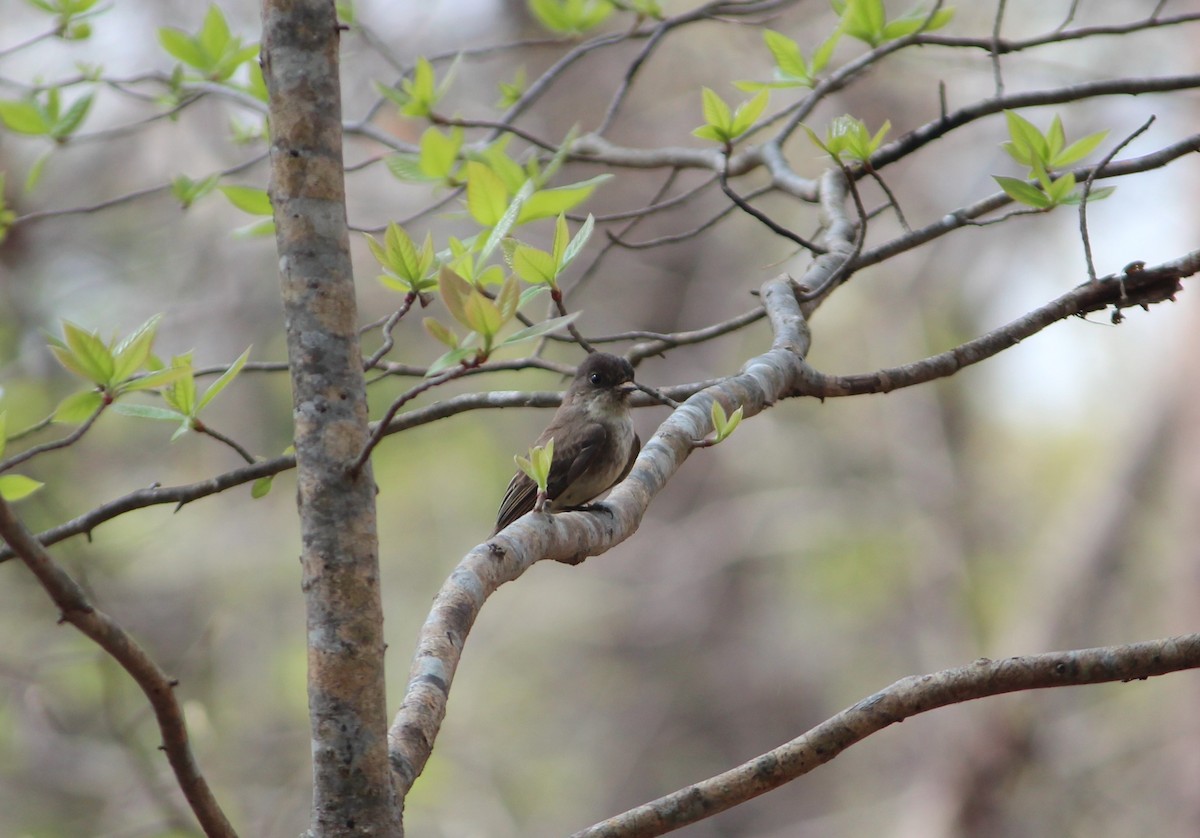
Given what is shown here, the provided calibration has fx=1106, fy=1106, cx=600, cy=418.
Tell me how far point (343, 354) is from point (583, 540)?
0.84m

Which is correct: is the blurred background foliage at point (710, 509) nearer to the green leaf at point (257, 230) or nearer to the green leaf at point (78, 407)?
the green leaf at point (257, 230)

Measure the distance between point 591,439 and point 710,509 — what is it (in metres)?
5.48

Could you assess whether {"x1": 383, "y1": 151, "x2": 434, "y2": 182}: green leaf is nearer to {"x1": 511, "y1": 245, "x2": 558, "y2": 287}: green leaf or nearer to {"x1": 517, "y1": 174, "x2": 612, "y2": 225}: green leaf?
{"x1": 517, "y1": 174, "x2": 612, "y2": 225}: green leaf

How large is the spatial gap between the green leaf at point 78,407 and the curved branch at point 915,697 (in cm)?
137

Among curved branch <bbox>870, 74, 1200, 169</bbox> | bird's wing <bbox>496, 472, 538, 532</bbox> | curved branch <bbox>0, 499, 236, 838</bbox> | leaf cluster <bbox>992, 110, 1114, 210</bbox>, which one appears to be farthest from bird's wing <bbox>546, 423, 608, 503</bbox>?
curved branch <bbox>0, 499, 236, 838</bbox>

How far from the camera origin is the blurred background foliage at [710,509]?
8.38 metres

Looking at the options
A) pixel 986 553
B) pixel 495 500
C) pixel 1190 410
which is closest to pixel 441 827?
pixel 495 500

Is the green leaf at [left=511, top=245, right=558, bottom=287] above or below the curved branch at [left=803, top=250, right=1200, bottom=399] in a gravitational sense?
above

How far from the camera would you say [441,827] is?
346 inches

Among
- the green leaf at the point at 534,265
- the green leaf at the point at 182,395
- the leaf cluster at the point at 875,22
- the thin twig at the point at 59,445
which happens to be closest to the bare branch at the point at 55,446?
the thin twig at the point at 59,445

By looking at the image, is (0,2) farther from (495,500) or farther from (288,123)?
(288,123)

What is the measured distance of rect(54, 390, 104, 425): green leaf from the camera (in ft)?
7.73

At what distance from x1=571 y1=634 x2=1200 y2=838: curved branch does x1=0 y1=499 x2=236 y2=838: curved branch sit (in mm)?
→ 719

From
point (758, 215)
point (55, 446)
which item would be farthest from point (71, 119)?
point (758, 215)
